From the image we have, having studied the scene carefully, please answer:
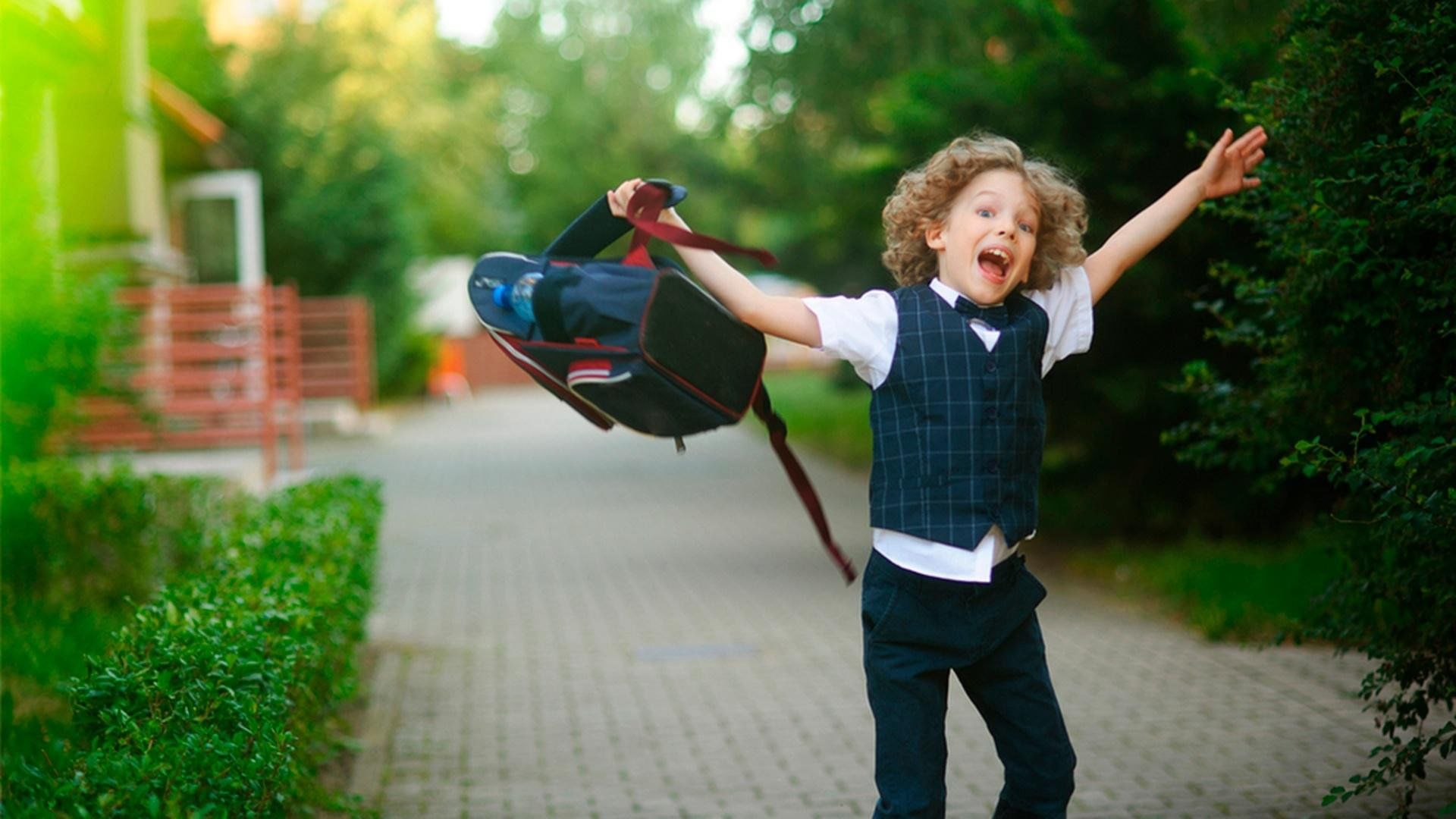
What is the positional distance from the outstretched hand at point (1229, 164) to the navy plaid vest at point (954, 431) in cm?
63

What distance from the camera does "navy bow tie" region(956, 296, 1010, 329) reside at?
3400mm

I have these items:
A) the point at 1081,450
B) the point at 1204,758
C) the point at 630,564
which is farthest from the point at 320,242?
the point at 1204,758

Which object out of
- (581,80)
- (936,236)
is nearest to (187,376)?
(936,236)

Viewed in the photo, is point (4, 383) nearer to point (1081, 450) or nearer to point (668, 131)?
point (1081, 450)

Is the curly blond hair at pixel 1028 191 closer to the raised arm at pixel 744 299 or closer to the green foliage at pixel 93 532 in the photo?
the raised arm at pixel 744 299

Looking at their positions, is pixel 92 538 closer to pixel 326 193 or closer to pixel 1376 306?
pixel 1376 306

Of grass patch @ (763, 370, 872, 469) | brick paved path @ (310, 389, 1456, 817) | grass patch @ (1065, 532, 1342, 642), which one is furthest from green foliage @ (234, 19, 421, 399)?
grass patch @ (1065, 532, 1342, 642)

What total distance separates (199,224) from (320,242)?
113 inches

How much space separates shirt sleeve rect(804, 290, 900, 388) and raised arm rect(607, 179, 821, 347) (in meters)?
0.03

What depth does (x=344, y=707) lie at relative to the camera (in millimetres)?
6449

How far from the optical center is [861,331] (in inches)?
133

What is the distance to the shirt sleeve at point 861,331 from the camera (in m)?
3.38

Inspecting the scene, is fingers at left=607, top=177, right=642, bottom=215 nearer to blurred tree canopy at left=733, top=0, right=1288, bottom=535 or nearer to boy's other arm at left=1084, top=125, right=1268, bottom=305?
boy's other arm at left=1084, top=125, right=1268, bottom=305

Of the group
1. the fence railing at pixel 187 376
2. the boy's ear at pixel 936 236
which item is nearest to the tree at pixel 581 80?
the fence railing at pixel 187 376
